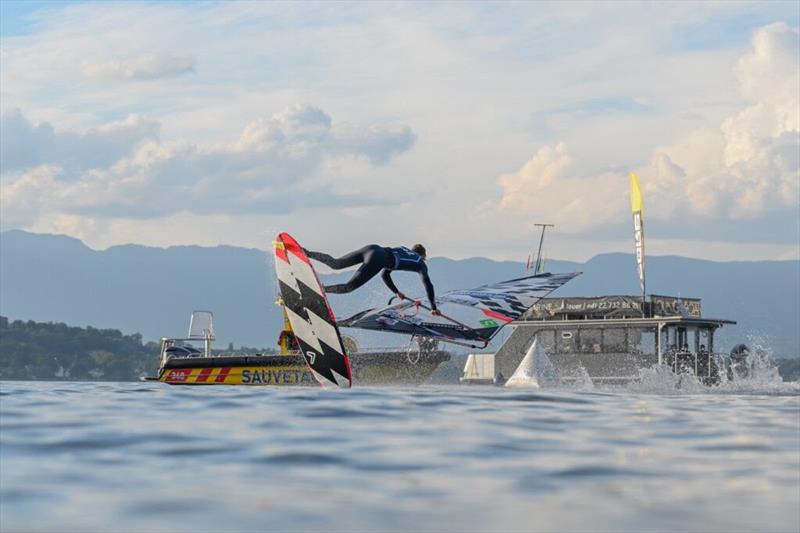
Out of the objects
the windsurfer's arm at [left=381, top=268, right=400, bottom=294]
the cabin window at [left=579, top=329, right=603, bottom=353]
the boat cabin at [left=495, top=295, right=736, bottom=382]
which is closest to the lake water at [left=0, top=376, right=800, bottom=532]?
the windsurfer's arm at [left=381, top=268, right=400, bottom=294]

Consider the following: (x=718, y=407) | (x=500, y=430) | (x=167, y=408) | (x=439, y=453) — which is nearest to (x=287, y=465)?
(x=439, y=453)

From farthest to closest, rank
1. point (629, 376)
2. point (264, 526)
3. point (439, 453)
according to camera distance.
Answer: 1. point (629, 376)
2. point (439, 453)
3. point (264, 526)

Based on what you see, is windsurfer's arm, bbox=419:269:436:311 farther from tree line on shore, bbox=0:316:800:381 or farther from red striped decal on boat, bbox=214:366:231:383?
tree line on shore, bbox=0:316:800:381

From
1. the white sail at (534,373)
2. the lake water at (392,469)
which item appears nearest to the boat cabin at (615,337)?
the white sail at (534,373)

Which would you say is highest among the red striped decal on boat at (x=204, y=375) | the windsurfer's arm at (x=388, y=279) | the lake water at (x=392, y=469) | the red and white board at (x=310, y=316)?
the windsurfer's arm at (x=388, y=279)

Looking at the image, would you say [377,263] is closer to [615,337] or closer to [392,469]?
[392,469]

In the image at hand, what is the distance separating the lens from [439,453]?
373 inches

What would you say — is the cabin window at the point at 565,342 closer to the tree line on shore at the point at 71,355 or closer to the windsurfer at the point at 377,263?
the windsurfer at the point at 377,263

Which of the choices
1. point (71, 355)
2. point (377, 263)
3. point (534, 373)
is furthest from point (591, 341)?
point (71, 355)

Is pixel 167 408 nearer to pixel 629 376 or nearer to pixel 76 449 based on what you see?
pixel 76 449

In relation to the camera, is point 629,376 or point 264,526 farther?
point 629,376

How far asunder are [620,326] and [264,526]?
44.5 meters

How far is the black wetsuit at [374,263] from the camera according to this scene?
83.0 feet

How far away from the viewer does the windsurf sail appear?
28125 mm
